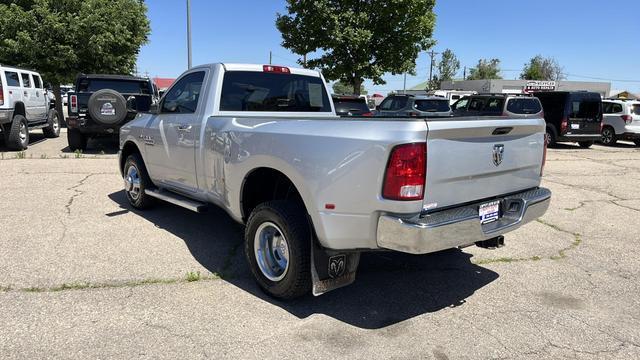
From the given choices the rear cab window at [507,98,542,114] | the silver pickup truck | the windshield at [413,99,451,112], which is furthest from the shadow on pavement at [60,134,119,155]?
the rear cab window at [507,98,542,114]

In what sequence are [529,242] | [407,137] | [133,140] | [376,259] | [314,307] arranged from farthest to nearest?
[133,140]
[529,242]
[376,259]
[314,307]
[407,137]

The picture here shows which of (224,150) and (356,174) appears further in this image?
(224,150)

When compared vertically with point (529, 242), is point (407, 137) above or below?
above

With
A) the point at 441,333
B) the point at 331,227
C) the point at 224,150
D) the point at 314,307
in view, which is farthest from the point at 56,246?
the point at 441,333

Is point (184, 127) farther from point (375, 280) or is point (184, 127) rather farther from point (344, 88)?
point (344, 88)

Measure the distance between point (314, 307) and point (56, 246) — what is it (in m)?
2.95

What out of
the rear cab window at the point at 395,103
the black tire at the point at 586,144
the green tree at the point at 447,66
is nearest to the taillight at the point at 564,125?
the black tire at the point at 586,144

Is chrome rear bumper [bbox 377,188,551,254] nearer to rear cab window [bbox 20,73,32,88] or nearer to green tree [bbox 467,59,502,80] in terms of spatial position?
rear cab window [bbox 20,73,32,88]

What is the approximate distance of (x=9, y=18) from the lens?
55.8 ft

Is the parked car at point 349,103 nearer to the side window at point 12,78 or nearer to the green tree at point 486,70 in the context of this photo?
the side window at point 12,78

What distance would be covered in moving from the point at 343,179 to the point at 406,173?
426 mm

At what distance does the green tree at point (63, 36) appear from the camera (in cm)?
1708

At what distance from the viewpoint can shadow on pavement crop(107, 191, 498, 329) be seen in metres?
3.79

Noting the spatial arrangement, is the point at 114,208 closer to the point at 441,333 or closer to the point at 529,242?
the point at 441,333
